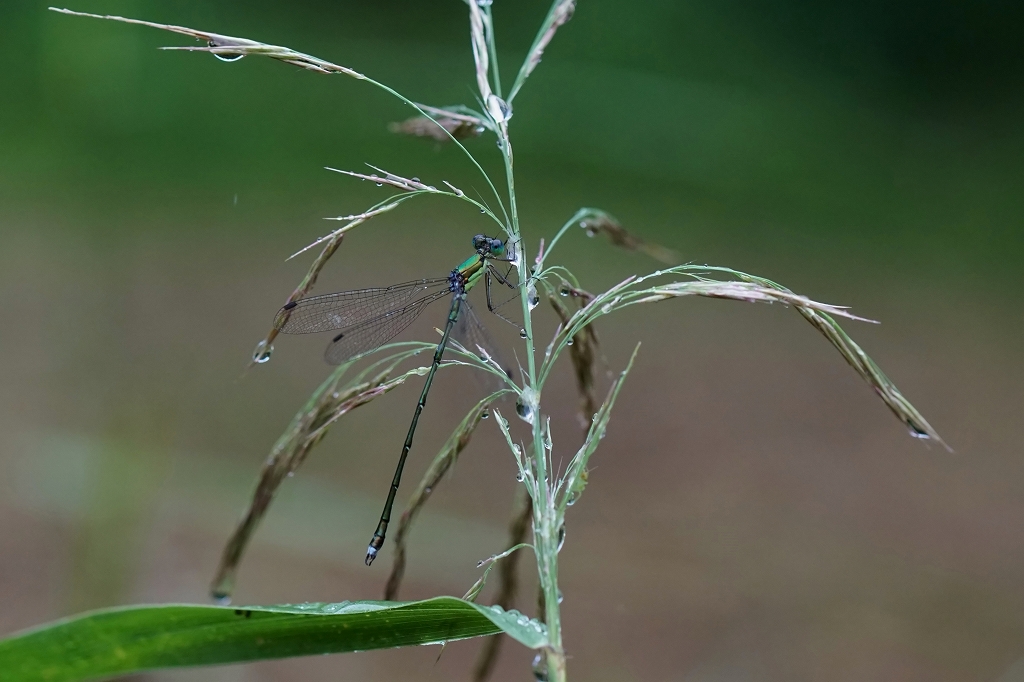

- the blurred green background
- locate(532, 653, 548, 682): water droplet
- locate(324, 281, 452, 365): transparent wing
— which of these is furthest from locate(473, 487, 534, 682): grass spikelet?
the blurred green background

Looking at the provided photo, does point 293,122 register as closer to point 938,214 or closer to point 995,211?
point 938,214

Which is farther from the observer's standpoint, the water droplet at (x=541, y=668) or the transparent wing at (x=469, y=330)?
the transparent wing at (x=469, y=330)

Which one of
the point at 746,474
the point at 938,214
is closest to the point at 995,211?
the point at 938,214

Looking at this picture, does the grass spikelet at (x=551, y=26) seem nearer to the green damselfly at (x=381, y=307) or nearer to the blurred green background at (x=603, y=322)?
the green damselfly at (x=381, y=307)

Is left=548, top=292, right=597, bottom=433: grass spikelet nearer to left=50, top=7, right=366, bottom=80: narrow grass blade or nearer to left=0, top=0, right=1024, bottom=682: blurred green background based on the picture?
left=50, top=7, right=366, bottom=80: narrow grass blade

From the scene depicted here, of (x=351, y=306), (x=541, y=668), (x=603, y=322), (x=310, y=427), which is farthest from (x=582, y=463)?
(x=603, y=322)

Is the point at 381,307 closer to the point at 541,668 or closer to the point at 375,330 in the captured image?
the point at 375,330

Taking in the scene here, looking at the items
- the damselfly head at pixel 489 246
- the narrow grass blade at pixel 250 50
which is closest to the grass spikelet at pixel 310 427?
the narrow grass blade at pixel 250 50
